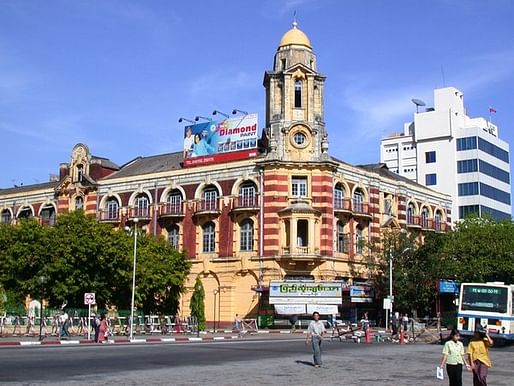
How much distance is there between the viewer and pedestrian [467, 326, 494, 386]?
15102 millimetres

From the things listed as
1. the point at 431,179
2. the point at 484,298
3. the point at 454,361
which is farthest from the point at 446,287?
the point at 431,179

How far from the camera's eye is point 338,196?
62.7 metres

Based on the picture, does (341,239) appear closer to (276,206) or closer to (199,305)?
(276,206)

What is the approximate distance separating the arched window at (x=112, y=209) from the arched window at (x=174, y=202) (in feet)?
20.7

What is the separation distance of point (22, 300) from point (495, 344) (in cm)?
3346

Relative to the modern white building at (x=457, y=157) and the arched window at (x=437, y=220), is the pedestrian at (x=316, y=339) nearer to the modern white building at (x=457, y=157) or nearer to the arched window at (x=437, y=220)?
the arched window at (x=437, y=220)

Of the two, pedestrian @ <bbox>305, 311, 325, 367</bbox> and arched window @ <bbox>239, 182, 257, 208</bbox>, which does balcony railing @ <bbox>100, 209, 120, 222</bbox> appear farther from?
pedestrian @ <bbox>305, 311, 325, 367</bbox>

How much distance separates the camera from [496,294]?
3766cm

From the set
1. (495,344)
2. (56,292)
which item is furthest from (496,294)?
(56,292)

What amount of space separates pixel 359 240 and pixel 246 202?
33.1 ft

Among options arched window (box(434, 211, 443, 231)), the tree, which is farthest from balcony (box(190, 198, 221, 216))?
arched window (box(434, 211, 443, 231))

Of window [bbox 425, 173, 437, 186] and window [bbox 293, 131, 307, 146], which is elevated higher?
window [bbox 425, 173, 437, 186]

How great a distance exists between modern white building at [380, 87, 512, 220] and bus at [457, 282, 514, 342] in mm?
61866

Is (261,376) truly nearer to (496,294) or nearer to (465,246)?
(496,294)
